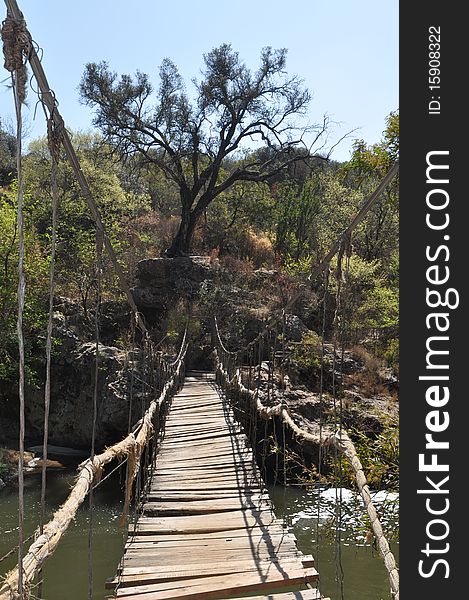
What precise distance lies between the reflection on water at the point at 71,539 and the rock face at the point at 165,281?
591 centimetres

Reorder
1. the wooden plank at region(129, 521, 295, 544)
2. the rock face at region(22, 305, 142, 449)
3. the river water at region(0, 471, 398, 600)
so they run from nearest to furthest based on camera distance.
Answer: the wooden plank at region(129, 521, 295, 544)
the river water at region(0, 471, 398, 600)
the rock face at region(22, 305, 142, 449)

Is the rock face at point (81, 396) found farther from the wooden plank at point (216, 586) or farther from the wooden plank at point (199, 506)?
the wooden plank at point (216, 586)

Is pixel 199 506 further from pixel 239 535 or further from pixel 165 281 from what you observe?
pixel 165 281

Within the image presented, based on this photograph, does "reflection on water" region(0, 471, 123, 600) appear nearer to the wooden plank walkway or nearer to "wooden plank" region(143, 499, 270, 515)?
the wooden plank walkway

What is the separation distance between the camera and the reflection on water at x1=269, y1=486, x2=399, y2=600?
216 inches

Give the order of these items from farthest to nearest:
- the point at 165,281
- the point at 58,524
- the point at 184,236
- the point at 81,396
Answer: the point at 184,236, the point at 165,281, the point at 81,396, the point at 58,524

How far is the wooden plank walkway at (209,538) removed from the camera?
2535 mm

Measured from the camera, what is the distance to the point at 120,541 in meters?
6.66

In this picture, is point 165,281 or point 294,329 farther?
point 165,281

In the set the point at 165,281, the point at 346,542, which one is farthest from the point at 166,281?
the point at 346,542

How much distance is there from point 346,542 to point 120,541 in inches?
101

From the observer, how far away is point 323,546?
6543 millimetres

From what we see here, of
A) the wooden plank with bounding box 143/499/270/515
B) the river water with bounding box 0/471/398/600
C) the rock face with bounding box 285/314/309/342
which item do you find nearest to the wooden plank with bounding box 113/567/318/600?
the wooden plank with bounding box 143/499/270/515

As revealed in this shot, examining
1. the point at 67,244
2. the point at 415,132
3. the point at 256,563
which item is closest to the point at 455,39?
the point at 415,132
